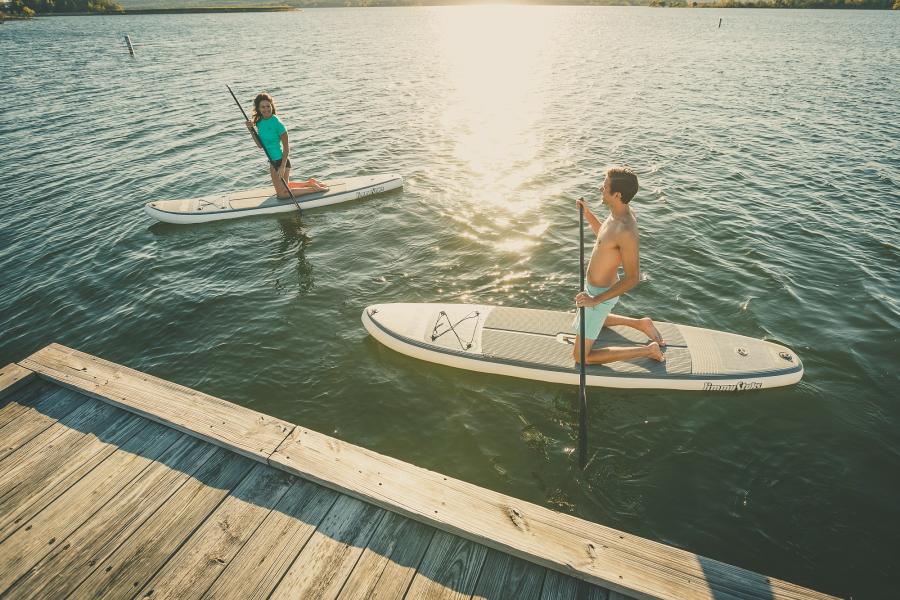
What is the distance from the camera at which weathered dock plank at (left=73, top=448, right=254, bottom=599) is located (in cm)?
369

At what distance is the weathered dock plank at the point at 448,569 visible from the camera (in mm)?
3539

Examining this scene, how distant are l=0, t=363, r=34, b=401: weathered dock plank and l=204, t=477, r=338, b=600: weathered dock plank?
14.0 feet

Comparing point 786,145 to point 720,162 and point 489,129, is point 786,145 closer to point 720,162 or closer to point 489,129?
point 720,162

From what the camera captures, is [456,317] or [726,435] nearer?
[726,435]

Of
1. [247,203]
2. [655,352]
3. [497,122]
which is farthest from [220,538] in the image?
[497,122]

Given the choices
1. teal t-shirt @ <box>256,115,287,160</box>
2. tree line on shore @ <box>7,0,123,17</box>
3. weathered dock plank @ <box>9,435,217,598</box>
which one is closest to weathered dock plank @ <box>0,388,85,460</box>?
weathered dock plank @ <box>9,435,217,598</box>

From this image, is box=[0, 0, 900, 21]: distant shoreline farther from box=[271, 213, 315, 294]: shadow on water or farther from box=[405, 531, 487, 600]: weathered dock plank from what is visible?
box=[405, 531, 487, 600]: weathered dock plank

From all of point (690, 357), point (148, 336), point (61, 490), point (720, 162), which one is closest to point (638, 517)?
point (690, 357)

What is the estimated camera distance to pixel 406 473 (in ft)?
14.3

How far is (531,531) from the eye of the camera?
12.5 ft

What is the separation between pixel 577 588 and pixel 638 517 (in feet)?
7.48

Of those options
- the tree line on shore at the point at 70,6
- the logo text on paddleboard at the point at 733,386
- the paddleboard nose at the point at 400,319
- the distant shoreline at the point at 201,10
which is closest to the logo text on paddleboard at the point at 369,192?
the paddleboard nose at the point at 400,319

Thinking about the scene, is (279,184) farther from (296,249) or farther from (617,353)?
(617,353)

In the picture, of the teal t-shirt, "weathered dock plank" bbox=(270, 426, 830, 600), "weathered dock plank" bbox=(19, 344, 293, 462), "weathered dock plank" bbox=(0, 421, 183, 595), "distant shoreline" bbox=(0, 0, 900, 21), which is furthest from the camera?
"distant shoreline" bbox=(0, 0, 900, 21)
